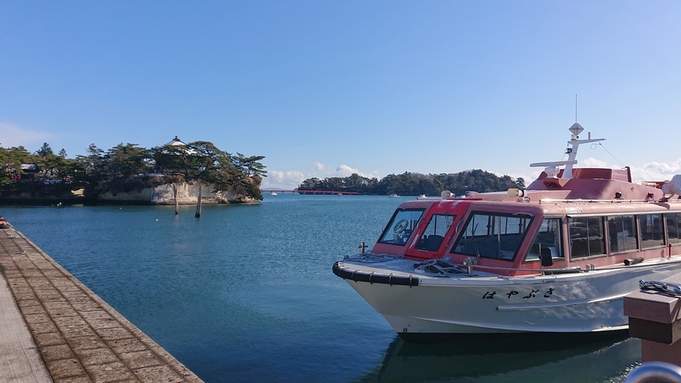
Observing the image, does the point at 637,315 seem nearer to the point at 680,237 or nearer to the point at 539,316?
the point at 539,316

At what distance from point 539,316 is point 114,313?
829 cm

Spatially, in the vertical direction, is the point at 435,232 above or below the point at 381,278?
above

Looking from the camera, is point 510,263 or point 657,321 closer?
point 657,321

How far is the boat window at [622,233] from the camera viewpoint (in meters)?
10.5

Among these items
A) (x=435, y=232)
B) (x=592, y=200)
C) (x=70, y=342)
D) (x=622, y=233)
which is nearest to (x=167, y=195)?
(x=435, y=232)

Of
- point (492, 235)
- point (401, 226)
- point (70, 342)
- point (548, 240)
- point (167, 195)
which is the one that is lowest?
point (70, 342)

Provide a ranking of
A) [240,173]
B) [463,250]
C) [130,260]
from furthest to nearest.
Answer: [240,173] < [130,260] < [463,250]

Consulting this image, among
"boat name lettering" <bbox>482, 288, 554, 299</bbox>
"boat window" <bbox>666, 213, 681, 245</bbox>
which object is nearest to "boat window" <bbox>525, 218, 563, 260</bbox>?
"boat name lettering" <bbox>482, 288, 554, 299</bbox>

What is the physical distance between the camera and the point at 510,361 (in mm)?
9391

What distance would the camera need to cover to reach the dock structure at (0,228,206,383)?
594 cm

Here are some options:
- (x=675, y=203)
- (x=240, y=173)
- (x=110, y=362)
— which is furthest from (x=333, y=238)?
(x=240, y=173)

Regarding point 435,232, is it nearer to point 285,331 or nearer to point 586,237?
point 586,237

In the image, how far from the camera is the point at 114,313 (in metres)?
8.88

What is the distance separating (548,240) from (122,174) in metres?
79.2
